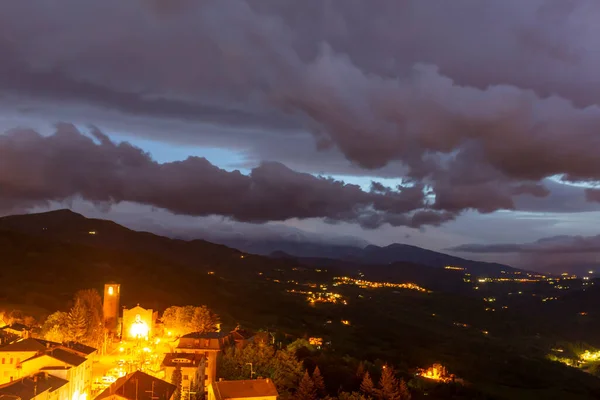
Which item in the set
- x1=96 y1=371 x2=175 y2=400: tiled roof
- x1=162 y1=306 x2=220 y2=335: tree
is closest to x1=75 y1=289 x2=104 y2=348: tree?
x1=162 y1=306 x2=220 y2=335: tree

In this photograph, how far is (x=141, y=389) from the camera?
36.3m

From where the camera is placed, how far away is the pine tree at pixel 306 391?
4473 centimetres

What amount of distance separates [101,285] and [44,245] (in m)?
56.2

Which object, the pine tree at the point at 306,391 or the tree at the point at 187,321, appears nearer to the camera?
the pine tree at the point at 306,391

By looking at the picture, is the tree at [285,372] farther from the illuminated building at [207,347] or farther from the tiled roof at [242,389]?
the tiled roof at [242,389]

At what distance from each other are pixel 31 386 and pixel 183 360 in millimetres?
11774

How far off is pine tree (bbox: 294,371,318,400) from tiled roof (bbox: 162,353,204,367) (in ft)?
29.4

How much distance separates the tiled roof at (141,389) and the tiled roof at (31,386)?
349cm

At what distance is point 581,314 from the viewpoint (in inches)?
7795

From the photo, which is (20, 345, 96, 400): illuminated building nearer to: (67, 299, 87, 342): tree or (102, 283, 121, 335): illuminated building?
(67, 299, 87, 342): tree

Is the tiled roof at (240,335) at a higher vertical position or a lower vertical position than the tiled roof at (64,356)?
lower

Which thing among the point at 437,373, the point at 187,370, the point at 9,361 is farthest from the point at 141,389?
the point at 437,373

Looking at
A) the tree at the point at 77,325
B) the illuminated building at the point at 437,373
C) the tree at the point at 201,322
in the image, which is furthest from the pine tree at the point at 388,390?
A: the illuminated building at the point at 437,373

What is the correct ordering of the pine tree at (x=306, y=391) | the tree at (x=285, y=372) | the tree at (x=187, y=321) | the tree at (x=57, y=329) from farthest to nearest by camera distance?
the tree at (x=187, y=321) → the tree at (x=57, y=329) → the tree at (x=285, y=372) → the pine tree at (x=306, y=391)
